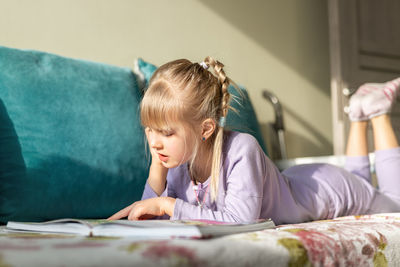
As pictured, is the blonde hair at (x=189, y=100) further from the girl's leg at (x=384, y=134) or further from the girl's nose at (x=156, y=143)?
the girl's leg at (x=384, y=134)

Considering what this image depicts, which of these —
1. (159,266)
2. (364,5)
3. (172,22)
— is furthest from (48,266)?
(364,5)

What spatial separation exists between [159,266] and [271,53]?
2.17 metres

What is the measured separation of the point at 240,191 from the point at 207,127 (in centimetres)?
21

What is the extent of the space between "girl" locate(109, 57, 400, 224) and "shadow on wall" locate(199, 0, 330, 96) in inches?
46.3

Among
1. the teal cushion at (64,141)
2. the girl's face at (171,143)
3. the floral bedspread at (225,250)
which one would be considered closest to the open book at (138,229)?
the floral bedspread at (225,250)

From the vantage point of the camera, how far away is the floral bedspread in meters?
0.55

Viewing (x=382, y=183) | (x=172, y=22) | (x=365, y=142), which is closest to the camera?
(x=382, y=183)

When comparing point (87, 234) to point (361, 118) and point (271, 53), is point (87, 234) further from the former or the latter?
point (271, 53)

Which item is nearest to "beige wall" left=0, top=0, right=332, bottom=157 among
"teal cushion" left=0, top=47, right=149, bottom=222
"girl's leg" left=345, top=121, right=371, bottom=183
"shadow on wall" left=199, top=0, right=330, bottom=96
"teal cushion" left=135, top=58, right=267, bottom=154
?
"shadow on wall" left=199, top=0, right=330, bottom=96

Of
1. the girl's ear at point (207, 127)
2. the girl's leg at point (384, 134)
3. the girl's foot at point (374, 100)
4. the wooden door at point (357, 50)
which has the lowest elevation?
the girl's leg at point (384, 134)

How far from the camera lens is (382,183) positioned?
5.75 feet

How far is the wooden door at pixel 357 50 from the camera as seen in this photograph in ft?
8.46

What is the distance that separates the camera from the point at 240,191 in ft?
3.74

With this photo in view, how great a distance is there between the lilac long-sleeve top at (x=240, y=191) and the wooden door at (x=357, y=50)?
1244mm
